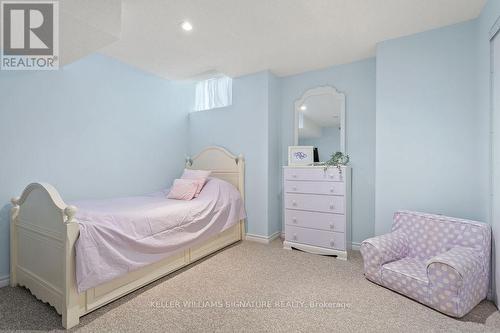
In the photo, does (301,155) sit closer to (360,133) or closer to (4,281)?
(360,133)

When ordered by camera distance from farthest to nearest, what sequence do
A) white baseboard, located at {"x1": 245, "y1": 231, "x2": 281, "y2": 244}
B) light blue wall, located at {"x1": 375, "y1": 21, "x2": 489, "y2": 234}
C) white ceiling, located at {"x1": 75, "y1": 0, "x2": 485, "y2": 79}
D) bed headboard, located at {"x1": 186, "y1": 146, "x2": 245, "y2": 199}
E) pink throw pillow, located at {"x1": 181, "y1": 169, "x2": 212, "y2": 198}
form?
bed headboard, located at {"x1": 186, "y1": 146, "x2": 245, "y2": 199} < white baseboard, located at {"x1": 245, "y1": 231, "x2": 281, "y2": 244} < pink throw pillow, located at {"x1": 181, "y1": 169, "x2": 212, "y2": 198} < light blue wall, located at {"x1": 375, "y1": 21, "x2": 489, "y2": 234} < white ceiling, located at {"x1": 75, "y1": 0, "x2": 485, "y2": 79}

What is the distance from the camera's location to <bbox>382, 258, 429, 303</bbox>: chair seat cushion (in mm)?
1858

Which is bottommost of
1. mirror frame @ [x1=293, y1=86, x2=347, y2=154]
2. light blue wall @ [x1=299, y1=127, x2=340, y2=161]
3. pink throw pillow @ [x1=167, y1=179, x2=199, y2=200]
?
pink throw pillow @ [x1=167, y1=179, x2=199, y2=200]

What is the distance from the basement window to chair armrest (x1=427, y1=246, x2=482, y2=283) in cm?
326

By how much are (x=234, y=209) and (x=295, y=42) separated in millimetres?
2240

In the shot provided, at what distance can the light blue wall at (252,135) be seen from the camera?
11.5 ft

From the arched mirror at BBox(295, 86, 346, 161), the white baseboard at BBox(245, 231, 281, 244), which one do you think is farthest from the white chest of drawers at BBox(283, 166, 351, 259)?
the arched mirror at BBox(295, 86, 346, 161)

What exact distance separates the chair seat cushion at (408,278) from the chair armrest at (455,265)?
0.11 m

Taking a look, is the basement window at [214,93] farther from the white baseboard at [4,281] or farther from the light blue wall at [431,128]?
the white baseboard at [4,281]

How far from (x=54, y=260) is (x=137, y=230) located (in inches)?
22.7

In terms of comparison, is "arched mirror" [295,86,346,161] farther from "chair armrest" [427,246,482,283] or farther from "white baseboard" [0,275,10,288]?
"white baseboard" [0,275,10,288]

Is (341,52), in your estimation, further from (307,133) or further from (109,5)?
(109,5)

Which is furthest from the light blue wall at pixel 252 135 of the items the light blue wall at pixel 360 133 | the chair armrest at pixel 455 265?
the chair armrest at pixel 455 265

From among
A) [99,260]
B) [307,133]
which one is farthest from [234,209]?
[99,260]
